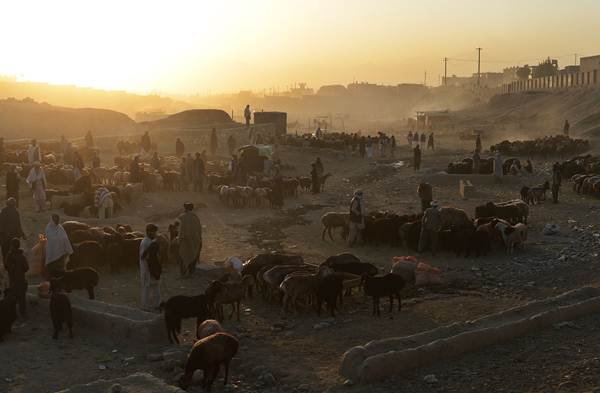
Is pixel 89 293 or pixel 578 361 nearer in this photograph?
pixel 578 361

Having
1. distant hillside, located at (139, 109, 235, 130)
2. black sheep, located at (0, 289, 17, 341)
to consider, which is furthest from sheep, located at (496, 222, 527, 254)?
distant hillside, located at (139, 109, 235, 130)

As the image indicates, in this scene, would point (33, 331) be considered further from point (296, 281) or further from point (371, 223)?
point (371, 223)

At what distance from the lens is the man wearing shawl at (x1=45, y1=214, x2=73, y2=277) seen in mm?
11648

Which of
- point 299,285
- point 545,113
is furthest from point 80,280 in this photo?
point 545,113

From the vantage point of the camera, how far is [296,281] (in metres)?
10.8

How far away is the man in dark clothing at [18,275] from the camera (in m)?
10.4

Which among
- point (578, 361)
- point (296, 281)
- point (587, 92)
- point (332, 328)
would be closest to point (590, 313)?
point (578, 361)

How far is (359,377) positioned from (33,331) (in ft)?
17.1

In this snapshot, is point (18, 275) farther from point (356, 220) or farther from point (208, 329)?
point (356, 220)

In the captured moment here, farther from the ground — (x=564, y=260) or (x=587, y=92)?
(x=587, y=92)

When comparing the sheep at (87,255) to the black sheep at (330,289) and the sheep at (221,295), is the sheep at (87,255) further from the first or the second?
the black sheep at (330,289)

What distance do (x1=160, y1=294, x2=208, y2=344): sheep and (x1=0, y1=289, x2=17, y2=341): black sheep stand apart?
2.27 m

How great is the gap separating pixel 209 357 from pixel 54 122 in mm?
40706

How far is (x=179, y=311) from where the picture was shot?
949cm
